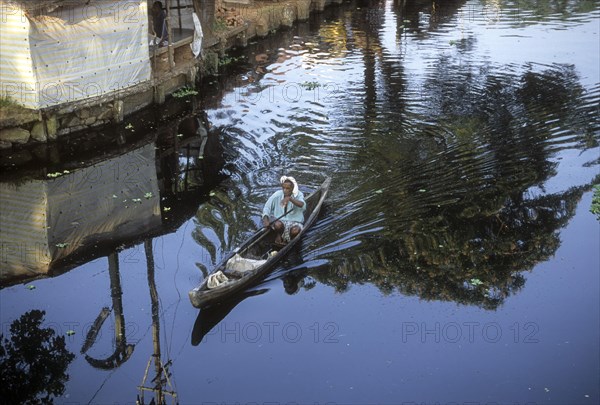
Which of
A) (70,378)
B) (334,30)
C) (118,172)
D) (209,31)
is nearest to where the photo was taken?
(70,378)

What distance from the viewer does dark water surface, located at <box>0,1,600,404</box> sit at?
480 inches

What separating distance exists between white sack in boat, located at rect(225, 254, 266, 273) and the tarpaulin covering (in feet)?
30.2

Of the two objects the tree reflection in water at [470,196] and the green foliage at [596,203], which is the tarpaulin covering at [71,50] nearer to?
the tree reflection in water at [470,196]

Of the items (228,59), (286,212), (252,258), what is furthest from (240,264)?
(228,59)

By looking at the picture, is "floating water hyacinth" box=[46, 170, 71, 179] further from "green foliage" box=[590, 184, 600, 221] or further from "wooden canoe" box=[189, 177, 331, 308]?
"green foliage" box=[590, 184, 600, 221]

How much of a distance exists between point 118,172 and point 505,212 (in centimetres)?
1011

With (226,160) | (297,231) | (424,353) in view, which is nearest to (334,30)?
(226,160)

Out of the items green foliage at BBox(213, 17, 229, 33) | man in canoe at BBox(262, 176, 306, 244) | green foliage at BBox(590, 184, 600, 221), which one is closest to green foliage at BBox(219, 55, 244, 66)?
green foliage at BBox(213, 17, 229, 33)

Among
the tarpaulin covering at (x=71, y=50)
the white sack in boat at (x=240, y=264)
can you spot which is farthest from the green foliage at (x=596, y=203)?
the tarpaulin covering at (x=71, y=50)

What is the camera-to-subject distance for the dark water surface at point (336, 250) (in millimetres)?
12188

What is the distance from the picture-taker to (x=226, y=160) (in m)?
20.4

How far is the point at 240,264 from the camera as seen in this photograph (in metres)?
14.0

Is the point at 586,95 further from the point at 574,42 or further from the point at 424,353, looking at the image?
the point at 424,353

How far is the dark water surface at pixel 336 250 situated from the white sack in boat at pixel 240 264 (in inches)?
18.6
